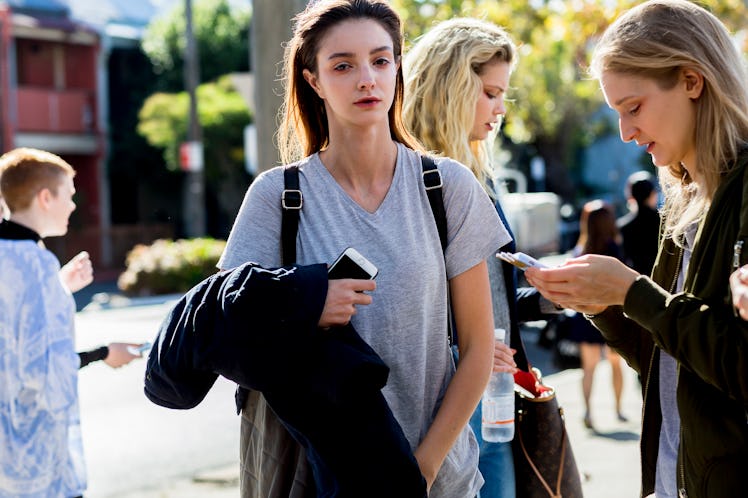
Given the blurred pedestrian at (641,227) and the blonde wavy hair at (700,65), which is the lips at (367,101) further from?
the blurred pedestrian at (641,227)

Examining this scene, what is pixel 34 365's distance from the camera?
11.5 feet

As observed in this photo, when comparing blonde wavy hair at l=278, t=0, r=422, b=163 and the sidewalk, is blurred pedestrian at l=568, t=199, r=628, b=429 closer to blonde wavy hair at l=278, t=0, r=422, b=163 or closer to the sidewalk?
the sidewalk

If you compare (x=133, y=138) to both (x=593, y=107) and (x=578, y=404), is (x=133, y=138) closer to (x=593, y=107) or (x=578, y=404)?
(x=593, y=107)

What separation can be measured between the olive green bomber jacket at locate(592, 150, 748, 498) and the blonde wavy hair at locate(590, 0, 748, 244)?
0.26 ft

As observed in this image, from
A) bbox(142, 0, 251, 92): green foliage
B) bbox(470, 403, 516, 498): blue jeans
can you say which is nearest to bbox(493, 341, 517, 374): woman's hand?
bbox(470, 403, 516, 498): blue jeans

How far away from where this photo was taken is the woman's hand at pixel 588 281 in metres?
2.09

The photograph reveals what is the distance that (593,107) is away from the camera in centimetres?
3089

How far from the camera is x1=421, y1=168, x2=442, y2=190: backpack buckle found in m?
2.37

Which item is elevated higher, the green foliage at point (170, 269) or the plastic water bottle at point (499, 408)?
the plastic water bottle at point (499, 408)

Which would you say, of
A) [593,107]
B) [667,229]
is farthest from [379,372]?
[593,107]

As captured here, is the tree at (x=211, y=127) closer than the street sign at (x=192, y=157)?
No

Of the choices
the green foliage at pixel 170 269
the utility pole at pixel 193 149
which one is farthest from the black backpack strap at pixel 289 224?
the utility pole at pixel 193 149

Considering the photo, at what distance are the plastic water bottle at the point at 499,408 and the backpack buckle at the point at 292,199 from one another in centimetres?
91

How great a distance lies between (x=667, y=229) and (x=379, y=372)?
86 cm
